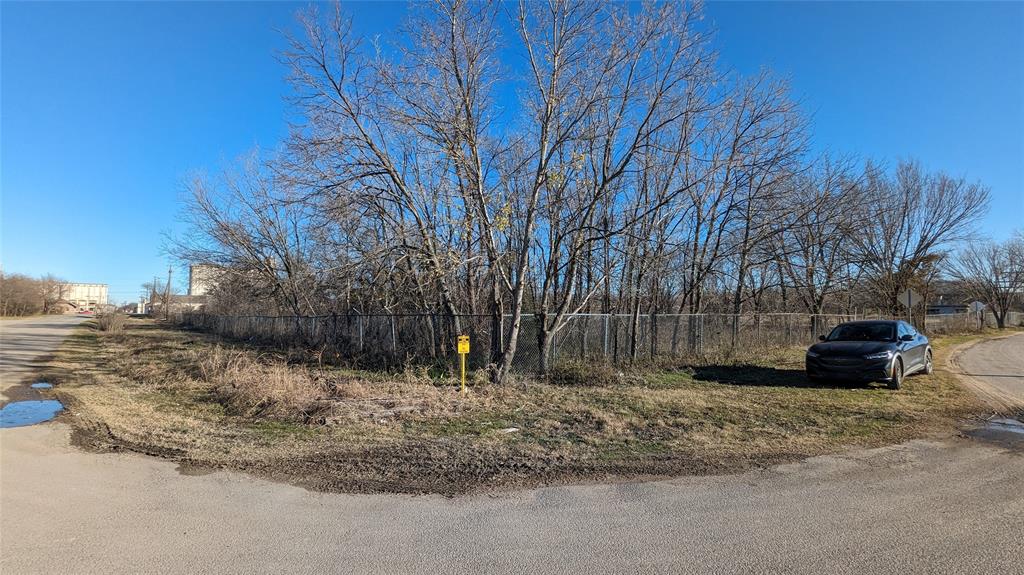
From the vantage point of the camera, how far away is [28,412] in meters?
9.45

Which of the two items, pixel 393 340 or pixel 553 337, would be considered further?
pixel 393 340

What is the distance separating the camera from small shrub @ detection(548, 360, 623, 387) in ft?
Result: 41.3

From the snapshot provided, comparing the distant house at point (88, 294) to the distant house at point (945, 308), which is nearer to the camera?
the distant house at point (945, 308)

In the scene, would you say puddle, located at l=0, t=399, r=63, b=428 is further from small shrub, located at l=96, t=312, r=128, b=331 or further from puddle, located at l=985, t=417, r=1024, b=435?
small shrub, located at l=96, t=312, r=128, b=331

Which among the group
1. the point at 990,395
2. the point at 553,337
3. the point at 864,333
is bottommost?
the point at 990,395

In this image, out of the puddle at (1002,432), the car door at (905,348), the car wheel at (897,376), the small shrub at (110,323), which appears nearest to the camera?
the puddle at (1002,432)

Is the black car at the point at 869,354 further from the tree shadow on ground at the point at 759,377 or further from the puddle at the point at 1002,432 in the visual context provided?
the puddle at the point at 1002,432

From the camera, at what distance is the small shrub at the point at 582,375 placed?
1260 centimetres

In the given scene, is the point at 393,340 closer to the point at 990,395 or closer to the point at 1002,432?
the point at 1002,432

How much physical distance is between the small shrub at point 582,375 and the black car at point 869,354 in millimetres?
4605

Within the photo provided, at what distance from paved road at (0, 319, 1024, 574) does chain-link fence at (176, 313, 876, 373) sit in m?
7.84

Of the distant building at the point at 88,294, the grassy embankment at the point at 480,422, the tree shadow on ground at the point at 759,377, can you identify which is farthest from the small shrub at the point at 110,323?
the distant building at the point at 88,294

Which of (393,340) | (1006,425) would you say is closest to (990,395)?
(1006,425)

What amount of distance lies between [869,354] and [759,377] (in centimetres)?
256
